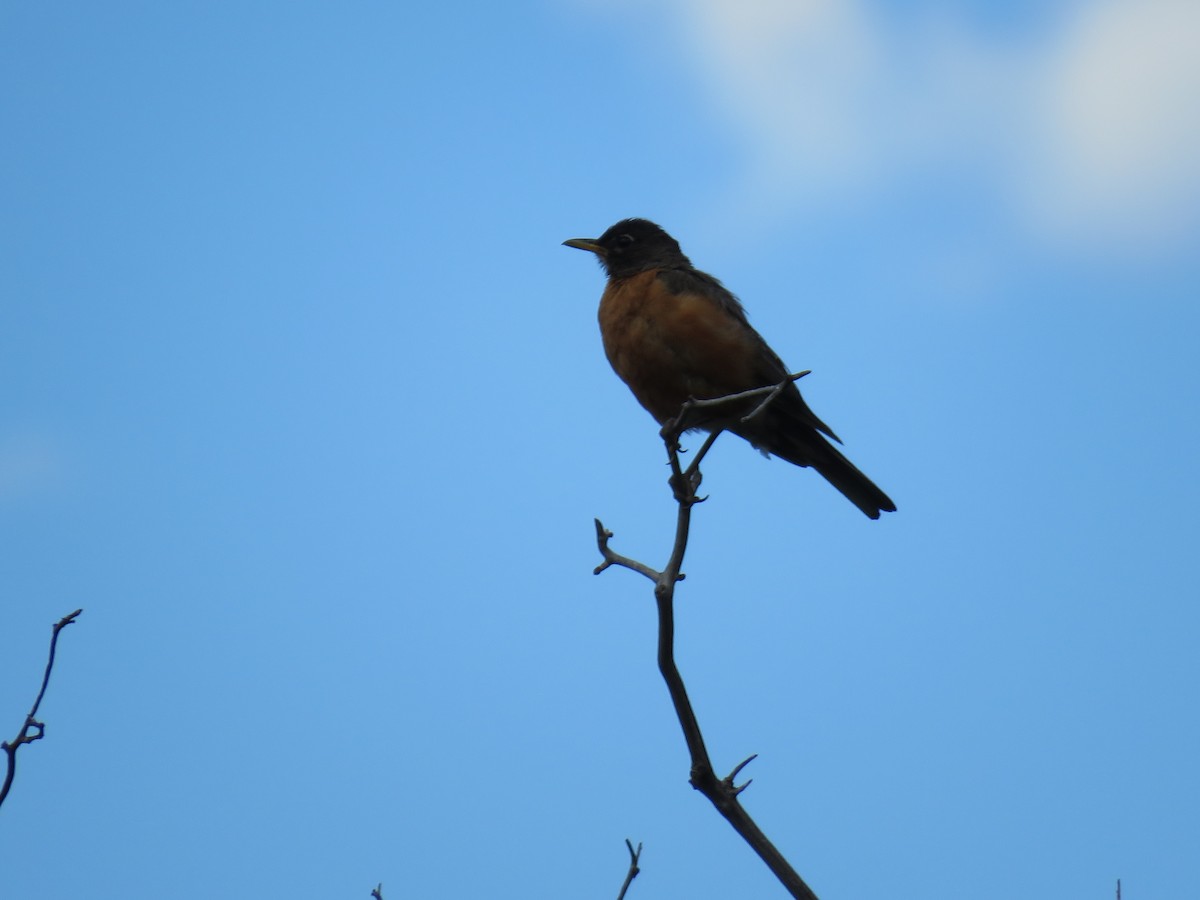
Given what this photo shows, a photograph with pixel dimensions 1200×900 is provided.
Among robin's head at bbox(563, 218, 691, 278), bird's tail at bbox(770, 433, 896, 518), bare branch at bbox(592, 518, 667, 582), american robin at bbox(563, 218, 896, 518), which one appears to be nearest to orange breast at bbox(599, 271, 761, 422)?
american robin at bbox(563, 218, 896, 518)

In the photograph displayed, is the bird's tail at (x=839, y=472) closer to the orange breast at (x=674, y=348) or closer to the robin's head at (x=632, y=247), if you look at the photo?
the orange breast at (x=674, y=348)

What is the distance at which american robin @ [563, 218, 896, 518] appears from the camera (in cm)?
649

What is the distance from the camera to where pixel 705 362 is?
6.50 m

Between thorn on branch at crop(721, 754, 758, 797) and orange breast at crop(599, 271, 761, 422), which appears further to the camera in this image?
orange breast at crop(599, 271, 761, 422)

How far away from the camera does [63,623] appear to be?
8.84 feet

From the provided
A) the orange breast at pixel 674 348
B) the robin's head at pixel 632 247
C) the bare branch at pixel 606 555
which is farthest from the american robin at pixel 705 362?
the bare branch at pixel 606 555

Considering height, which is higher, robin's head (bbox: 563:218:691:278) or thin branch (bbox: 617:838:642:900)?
robin's head (bbox: 563:218:691:278)

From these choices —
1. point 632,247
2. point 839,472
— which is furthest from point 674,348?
point 632,247

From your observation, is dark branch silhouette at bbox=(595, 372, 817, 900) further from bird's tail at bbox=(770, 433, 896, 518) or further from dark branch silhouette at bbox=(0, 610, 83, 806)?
bird's tail at bbox=(770, 433, 896, 518)

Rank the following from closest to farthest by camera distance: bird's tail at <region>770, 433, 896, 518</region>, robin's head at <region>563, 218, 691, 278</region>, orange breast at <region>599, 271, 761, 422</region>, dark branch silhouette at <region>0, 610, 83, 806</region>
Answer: dark branch silhouette at <region>0, 610, 83, 806</region> < orange breast at <region>599, 271, 761, 422</region> < bird's tail at <region>770, 433, 896, 518</region> < robin's head at <region>563, 218, 691, 278</region>

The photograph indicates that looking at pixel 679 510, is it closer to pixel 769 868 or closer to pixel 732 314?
pixel 769 868

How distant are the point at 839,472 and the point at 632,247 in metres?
2.09

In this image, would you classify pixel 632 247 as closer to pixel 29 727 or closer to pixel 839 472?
pixel 839 472

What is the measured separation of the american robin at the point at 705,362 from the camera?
6492 millimetres
